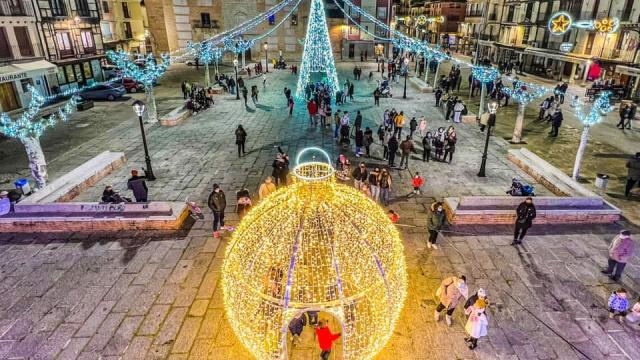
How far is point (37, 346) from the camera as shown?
6.58m

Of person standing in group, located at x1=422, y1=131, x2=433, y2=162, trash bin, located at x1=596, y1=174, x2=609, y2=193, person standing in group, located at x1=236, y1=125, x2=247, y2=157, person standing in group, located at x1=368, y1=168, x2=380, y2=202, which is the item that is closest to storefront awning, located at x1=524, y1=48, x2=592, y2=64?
trash bin, located at x1=596, y1=174, x2=609, y2=193

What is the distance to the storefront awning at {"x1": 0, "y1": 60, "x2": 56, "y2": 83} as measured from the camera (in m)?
23.0

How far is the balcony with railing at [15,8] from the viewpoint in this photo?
77.8 ft

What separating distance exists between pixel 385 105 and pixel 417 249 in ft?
53.2

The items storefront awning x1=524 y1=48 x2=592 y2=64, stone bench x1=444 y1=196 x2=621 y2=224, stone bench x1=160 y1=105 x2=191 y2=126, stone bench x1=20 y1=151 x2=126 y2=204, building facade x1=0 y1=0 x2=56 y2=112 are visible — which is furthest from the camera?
storefront awning x1=524 y1=48 x2=592 y2=64

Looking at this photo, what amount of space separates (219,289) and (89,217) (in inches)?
181

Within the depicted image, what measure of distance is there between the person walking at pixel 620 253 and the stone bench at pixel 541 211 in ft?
7.40

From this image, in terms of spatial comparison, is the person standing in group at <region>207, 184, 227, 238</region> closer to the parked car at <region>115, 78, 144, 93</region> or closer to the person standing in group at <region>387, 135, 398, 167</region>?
the person standing in group at <region>387, 135, 398, 167</region>

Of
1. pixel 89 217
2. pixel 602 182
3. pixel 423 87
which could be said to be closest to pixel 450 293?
pixel 89 217

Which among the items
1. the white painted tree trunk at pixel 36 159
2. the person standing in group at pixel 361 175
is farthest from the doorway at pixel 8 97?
the person standing in group at pixel 361 175

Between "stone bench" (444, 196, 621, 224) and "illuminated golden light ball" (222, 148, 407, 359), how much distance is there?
5.28 meters

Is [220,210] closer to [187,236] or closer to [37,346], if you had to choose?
[187,236]

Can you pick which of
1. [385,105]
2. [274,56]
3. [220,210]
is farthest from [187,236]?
[274,56]

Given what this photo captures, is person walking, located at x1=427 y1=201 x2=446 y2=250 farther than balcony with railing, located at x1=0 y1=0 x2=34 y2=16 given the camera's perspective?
No
